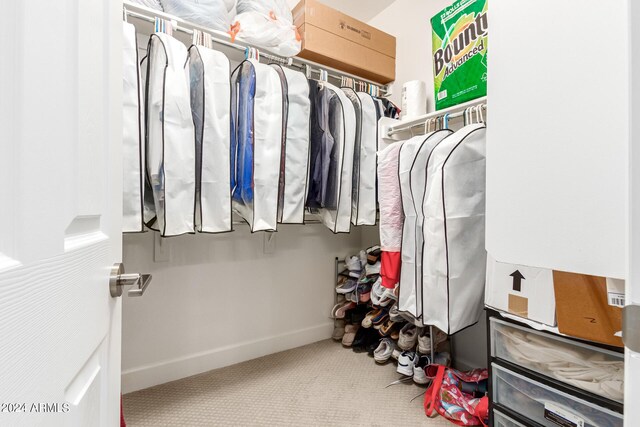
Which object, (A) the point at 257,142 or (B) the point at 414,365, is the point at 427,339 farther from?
(A) the point at 257,142

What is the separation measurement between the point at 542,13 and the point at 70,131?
764mm

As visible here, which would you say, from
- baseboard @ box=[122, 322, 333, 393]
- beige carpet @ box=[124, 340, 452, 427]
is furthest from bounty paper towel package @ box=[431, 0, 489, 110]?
baseboard @ box=[122, 322, 333, 393]

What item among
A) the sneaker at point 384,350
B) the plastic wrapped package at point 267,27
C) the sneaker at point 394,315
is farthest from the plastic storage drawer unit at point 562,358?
the plastic wrapped package at point 267,27

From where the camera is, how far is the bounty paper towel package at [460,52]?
4.03ft

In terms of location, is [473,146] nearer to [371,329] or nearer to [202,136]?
[202,136]

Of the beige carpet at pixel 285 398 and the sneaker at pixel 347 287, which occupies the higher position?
the sneaker at pixel 347 287

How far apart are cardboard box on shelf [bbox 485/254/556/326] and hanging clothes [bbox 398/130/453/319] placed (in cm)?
30

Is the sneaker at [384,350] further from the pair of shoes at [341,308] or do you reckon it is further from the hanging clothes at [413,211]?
the hanging clothes at [413,211]

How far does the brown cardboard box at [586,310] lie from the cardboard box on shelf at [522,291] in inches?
4.0

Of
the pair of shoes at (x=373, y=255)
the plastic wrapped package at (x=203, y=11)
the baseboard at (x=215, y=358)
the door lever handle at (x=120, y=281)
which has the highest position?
the plastic wrapped package at (x=203, y=11)

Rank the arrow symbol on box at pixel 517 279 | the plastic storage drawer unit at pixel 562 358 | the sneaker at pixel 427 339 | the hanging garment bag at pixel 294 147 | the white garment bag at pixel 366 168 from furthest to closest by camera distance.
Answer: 1. the white garment bag at pixel 366 168
2. the sneaker at pixel 427 339
3. the hanging garment bag at pixel 294 147
4. the arrow symbol on box at pixel 517 279
5. the plastic storage drawer unit at pixel 562 358

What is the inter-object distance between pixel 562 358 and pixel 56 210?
1.16 m

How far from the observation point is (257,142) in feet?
4.39

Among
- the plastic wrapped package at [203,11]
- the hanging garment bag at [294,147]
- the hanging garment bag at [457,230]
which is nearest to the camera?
the hanging garment bag at [457,230]
